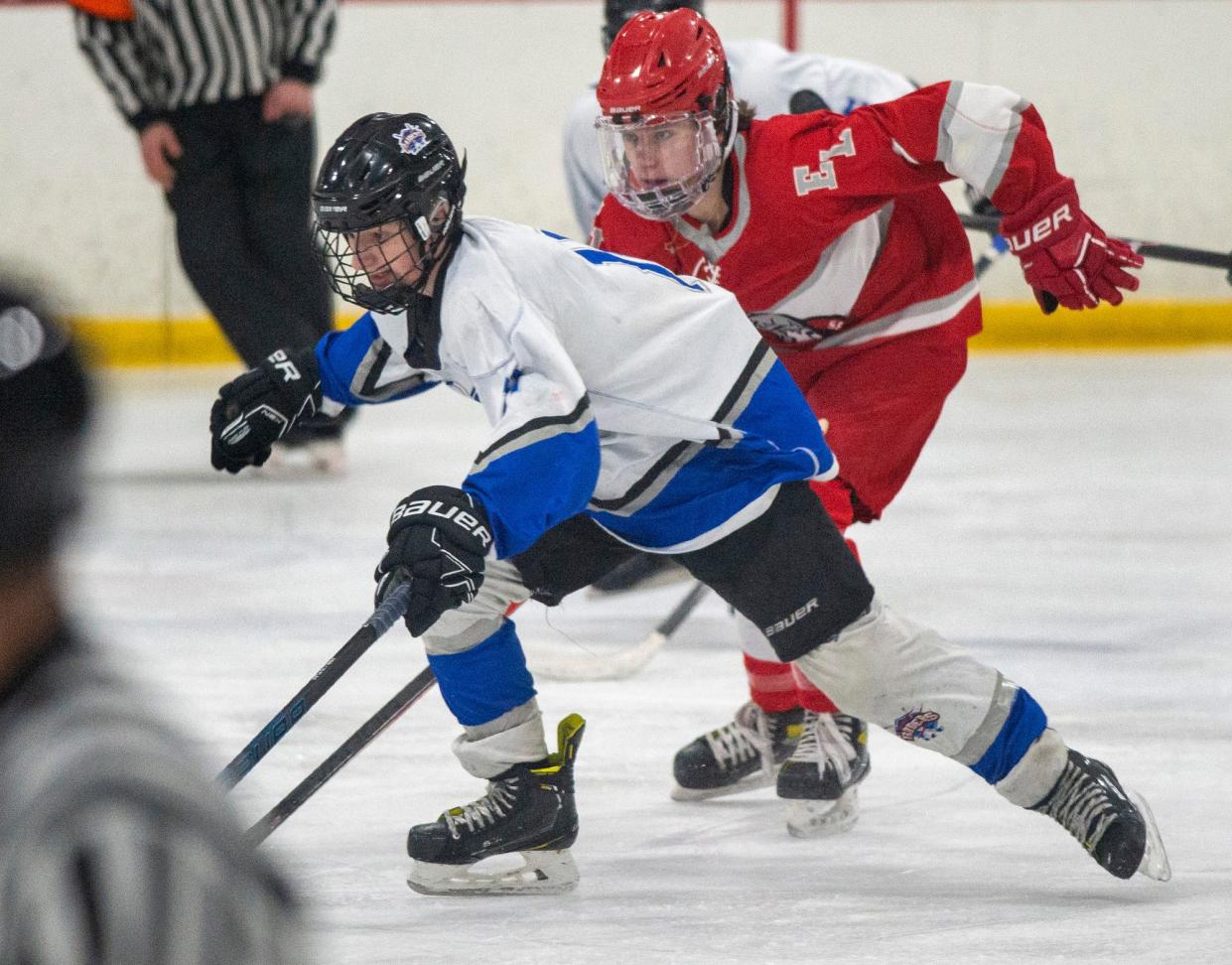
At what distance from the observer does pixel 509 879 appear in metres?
2.20

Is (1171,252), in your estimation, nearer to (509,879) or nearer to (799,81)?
(799,81)

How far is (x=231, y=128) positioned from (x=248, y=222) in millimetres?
234

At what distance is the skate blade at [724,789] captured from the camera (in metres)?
2.52

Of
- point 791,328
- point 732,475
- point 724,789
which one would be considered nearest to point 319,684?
point 732,475

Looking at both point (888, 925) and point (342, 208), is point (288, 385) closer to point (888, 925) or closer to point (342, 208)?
point (342, 208)

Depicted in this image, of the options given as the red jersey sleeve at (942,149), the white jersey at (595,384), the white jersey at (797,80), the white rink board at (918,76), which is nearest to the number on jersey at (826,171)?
the red jersey sleeve at (942,149)

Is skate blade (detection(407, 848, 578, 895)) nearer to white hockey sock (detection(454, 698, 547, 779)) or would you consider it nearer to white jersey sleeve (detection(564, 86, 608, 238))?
white hockey sock (detection(454, 698, 547, 779))

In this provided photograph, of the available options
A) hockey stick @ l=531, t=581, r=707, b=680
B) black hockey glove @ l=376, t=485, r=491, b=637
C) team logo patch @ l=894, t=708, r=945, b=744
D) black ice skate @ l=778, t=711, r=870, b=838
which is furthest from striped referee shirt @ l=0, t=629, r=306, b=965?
hockey stick @ l=531, t=581, r=707, b=680

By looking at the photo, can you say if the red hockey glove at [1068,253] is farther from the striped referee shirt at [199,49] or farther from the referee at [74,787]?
the striped referee shirt at [199,49]

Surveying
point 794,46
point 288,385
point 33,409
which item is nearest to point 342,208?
point 288,385

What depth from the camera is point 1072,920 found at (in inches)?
81.0

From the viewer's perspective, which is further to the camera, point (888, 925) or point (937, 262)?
point (937, 262)

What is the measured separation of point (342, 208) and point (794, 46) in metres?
4.81

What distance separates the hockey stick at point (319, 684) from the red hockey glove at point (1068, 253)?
96 cm
